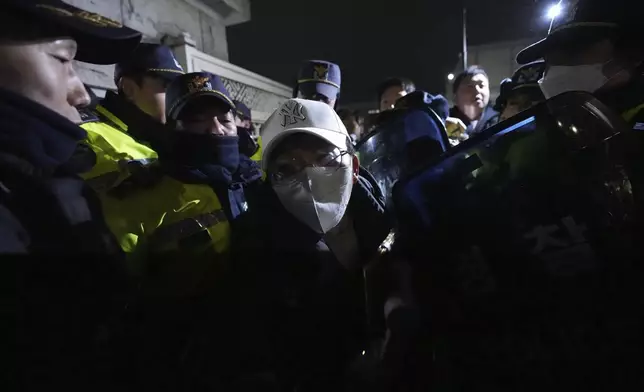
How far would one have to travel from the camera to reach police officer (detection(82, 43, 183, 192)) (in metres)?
2.11

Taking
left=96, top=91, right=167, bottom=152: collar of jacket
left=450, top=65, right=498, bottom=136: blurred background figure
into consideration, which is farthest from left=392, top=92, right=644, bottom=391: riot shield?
left=450, top=65, right=498, bottom=136: blurred background figure

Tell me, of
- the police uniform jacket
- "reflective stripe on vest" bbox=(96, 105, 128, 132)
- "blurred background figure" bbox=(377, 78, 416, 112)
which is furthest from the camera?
"blurred background figure" bbox=(377, 78, 416, 112)

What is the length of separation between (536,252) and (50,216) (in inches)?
49.8

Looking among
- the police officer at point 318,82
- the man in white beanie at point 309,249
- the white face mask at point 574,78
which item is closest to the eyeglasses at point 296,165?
the man in white beanie at point 309,249

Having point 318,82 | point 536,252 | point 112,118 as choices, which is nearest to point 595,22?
point 536,252

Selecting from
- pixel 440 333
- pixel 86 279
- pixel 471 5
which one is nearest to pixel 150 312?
pixel 86 279

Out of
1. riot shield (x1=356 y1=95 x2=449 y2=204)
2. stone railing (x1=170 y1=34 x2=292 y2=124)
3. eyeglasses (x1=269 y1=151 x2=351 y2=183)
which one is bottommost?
eyeglasses (x1=269 y1=151 x2=351 y2=183)

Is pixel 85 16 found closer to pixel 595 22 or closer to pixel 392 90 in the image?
pixel 595 22

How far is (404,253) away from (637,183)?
62cm

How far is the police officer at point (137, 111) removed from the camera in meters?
2.11

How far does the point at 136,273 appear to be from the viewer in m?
1.38

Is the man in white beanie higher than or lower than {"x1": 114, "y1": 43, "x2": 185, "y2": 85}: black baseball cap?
lower

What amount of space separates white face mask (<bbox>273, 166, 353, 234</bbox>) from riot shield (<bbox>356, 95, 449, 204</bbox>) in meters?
0.32

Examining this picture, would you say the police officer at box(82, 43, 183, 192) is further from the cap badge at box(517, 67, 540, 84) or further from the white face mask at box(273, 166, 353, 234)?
the cap badge at box(517, 67, 540, 84)
